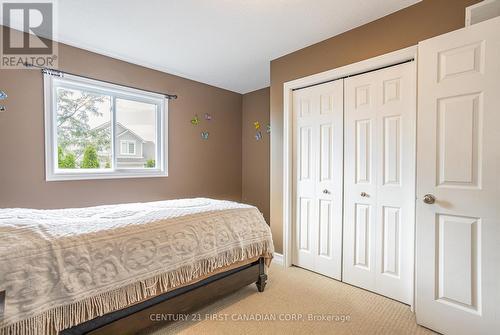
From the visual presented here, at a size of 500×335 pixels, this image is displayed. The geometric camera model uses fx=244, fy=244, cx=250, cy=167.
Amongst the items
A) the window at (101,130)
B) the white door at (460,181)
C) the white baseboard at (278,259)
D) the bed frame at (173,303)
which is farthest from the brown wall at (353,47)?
the window at (101,130)

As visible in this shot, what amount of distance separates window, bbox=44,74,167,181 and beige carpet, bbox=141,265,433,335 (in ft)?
6.44

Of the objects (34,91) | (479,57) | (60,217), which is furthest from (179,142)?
(479,57)

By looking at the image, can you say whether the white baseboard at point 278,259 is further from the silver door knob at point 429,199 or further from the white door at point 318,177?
the silver door knob at point 429,199

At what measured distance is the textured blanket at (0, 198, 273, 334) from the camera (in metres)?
1.09

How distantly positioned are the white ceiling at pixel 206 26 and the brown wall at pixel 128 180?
23 cm

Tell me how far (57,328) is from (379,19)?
3086 millimetres

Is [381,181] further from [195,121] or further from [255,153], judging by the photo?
[195,121]

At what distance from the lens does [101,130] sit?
115 inches

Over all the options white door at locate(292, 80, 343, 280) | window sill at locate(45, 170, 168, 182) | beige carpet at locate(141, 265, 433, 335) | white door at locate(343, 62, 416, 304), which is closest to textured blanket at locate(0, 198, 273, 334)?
beige carpet at locate(141, 265, 433, 335)

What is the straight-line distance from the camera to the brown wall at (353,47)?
1.85 m

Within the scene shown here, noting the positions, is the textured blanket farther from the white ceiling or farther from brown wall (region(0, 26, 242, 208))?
the white ceiling

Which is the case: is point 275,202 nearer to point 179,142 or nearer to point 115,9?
point 179,142

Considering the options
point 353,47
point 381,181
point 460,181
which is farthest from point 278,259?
point 353,47

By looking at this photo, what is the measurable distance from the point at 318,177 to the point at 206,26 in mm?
1871
